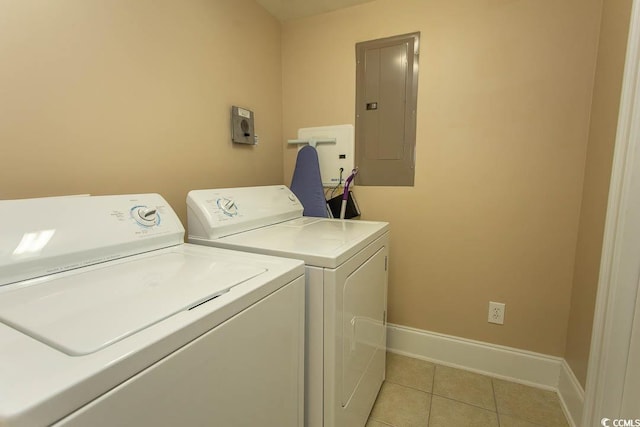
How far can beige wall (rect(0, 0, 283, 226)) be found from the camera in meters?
0.94

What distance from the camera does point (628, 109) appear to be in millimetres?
1073

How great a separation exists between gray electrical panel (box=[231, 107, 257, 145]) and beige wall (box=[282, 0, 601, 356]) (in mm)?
616

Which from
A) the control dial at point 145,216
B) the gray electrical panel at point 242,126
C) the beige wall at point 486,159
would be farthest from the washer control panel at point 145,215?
the beige wall at point 486,159

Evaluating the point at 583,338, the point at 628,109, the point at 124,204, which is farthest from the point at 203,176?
the point at 583,338

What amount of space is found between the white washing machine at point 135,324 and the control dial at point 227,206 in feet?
0.80

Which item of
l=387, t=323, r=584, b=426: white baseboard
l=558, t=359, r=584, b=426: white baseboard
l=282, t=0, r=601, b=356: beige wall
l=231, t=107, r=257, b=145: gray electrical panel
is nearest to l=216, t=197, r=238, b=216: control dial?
l=231, t=107, r=257, b=145: gray electrical panel

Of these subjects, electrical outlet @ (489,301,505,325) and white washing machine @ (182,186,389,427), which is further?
electrical outlet @ (489,301,505,325)

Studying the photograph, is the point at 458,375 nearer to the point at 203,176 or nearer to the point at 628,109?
the point at 628,109

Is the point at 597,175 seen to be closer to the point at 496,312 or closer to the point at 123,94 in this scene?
the point at 496,312

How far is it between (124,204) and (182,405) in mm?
759

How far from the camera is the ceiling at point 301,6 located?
1921mm

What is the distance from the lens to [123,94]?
1196 mm

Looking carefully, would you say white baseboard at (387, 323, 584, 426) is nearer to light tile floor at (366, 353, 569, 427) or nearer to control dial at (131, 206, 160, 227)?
light tile floor at (366, 353, 569, 427)

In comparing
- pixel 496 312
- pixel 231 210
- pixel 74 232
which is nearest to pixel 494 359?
pixel 496 312
